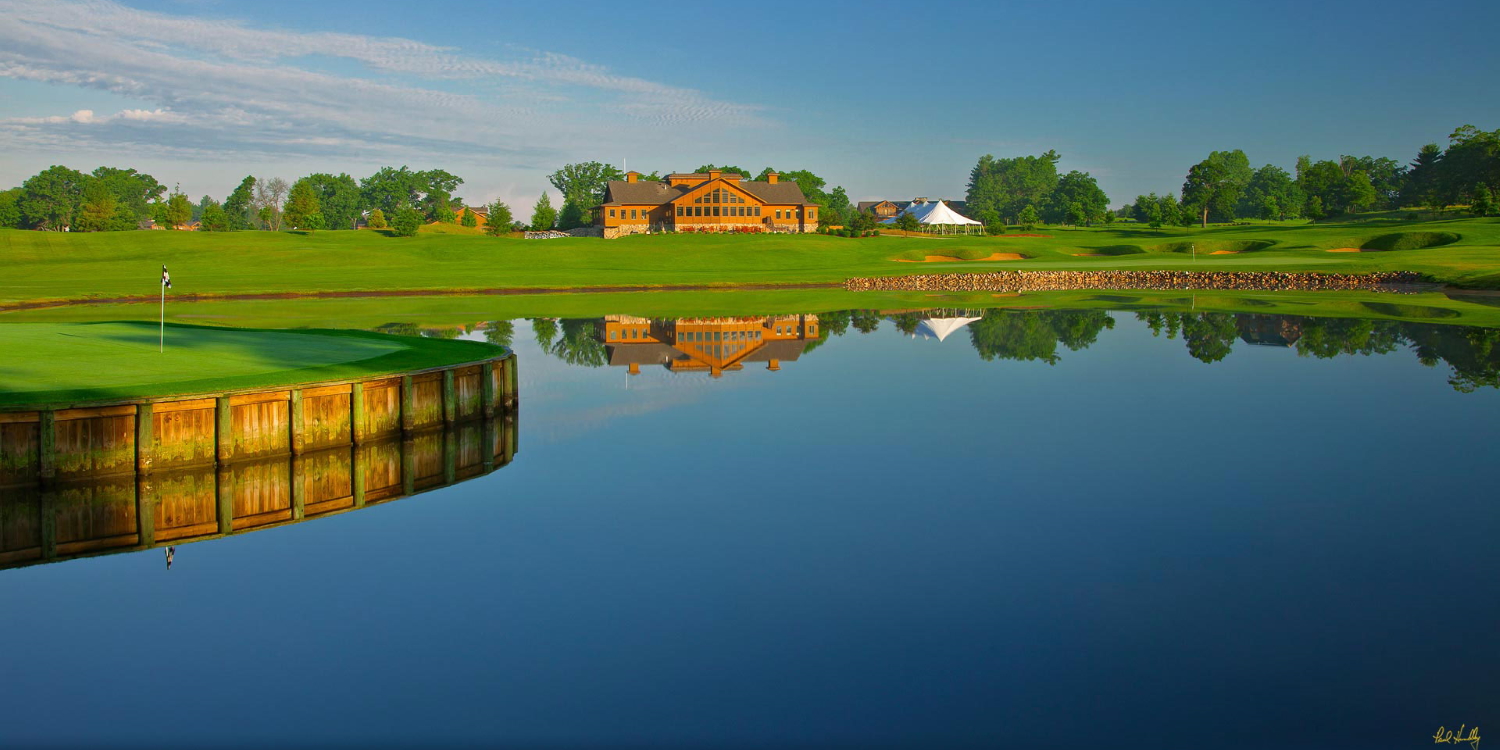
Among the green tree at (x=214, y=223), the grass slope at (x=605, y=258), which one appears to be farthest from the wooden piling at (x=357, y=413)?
the green tree at (x=214, y=223)

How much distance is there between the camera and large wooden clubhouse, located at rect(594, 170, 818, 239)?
130500mm

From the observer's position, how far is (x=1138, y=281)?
245 ft

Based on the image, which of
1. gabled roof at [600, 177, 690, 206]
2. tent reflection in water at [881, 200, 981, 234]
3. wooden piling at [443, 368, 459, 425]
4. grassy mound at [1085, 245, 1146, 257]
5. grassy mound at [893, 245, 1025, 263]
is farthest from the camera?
tent reflection in water at [881, 200, 981, 234]

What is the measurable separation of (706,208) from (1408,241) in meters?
72.9

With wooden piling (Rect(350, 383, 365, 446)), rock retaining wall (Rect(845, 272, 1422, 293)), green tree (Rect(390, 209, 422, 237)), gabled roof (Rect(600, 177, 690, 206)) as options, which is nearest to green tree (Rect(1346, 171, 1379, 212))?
rock retaining wall (Rect(845, 272, 1422, 293))

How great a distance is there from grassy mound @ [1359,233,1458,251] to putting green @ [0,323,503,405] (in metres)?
80.1

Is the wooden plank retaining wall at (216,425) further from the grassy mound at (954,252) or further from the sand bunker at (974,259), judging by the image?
the grassy mound at (954,252)

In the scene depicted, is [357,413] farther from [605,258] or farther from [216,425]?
[605,258]

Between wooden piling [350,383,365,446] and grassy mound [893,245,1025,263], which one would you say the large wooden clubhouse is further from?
wooden piling [350,383,365,446]

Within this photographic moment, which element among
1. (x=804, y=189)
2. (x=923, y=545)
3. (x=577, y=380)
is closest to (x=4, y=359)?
(x=577, y=380)

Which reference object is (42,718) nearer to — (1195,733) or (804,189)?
(1195,733)

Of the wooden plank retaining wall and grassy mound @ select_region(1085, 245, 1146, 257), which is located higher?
grassy mound @ select_region(1085, 245, 1146, 257)

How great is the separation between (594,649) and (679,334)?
Result: 31938 millimetres

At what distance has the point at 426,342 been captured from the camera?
95.6 ft
